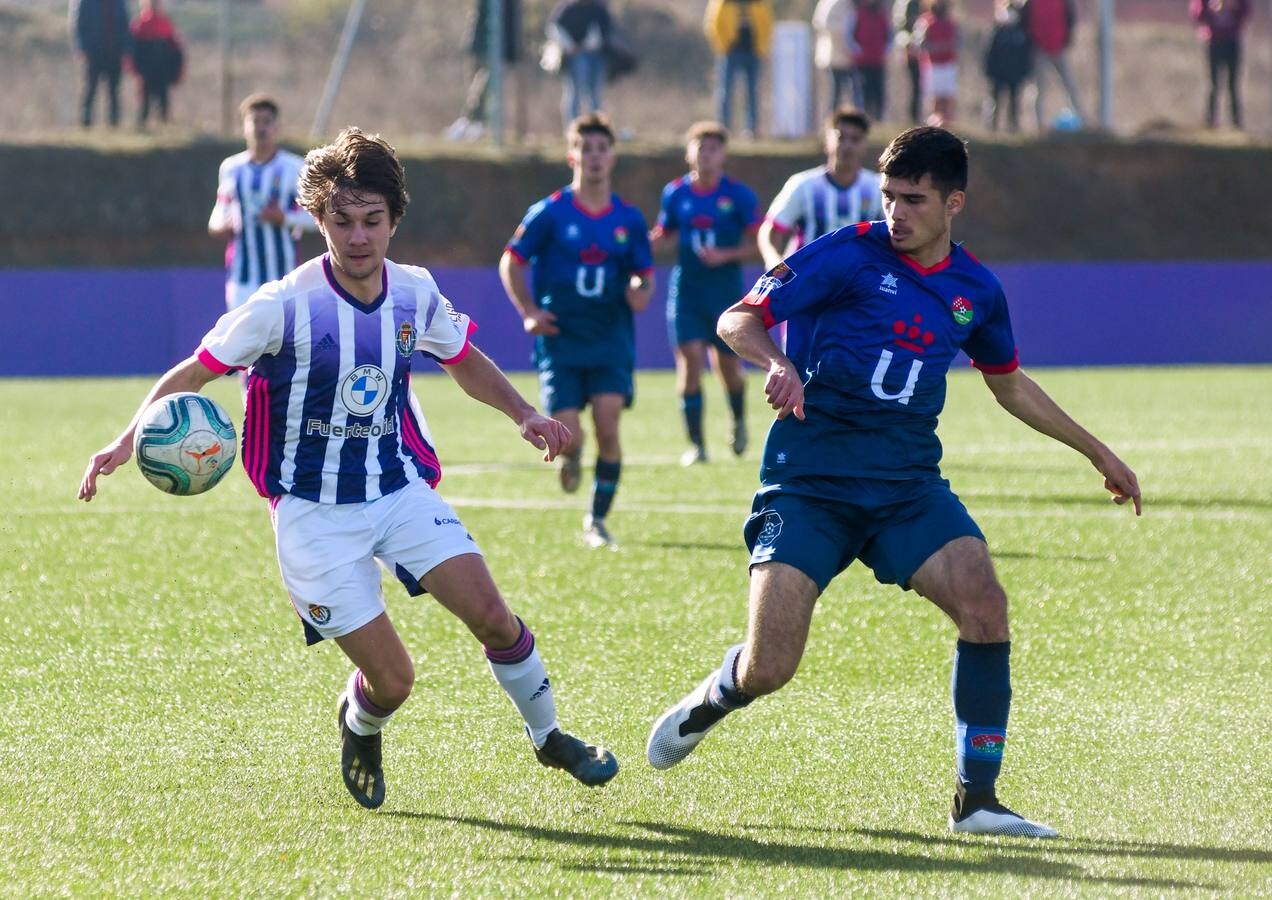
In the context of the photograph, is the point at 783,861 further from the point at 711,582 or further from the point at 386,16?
the point at 386,16

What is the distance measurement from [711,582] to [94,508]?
4.07 metres

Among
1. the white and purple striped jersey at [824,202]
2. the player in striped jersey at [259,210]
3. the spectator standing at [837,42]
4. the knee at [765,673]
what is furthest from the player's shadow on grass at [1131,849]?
the spectator standing at [837,42]

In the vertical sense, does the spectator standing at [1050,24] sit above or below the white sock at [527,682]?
above

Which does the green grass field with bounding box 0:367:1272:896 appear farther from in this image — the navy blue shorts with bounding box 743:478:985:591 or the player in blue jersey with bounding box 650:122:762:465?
the player in blue jersey with bounding box 650:122:762:465

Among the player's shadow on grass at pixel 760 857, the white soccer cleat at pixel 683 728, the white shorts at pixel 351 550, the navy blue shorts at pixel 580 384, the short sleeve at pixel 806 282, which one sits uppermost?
the short sleeve at pixel 806 282

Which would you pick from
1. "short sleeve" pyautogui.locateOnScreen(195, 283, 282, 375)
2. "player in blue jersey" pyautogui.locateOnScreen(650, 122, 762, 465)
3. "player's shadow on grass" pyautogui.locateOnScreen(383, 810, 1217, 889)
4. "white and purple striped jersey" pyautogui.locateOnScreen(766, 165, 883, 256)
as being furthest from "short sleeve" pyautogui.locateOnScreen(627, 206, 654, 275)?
"player's shadow on grass" pyautogui.locateOnScreen(383, 810, 1217, 889)

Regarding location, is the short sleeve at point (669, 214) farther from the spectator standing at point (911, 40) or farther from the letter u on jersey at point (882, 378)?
the spectator standing at point (911, 40)

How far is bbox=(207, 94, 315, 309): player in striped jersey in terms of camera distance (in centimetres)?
1272

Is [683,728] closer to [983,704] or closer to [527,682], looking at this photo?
[527,682]

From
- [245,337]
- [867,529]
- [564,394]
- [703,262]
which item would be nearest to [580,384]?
[564,394]

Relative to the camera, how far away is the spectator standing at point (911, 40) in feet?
76.5

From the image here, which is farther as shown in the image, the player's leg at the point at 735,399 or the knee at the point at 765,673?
the player's leg at the point at 735,399

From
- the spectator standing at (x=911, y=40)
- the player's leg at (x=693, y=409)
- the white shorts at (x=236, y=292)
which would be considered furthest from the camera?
the spectator standing at (x=911, y=40)

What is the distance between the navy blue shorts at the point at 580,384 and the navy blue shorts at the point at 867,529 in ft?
15.2
